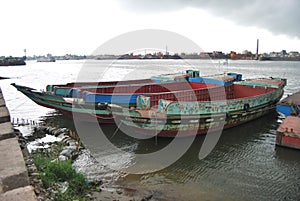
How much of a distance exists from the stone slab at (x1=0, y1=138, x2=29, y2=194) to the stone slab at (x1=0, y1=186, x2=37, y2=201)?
8.5 inches

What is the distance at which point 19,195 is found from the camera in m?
3.62

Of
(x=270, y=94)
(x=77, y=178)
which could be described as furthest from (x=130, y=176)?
(x=270, y=94)

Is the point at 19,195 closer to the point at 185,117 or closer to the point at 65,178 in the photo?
the point at 65,178

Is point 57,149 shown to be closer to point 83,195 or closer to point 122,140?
point 122,140

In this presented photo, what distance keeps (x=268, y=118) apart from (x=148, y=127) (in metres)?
9.78

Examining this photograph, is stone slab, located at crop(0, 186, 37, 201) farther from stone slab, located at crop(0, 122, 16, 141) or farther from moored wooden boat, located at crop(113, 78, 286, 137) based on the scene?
Result: moored wooden boat, located at crop(113, 78, 286, 137)

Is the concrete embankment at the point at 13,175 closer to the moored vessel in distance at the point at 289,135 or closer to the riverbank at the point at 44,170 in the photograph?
the riverbank at the point at 44,170

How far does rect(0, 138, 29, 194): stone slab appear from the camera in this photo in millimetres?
3982

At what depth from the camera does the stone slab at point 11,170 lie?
3982 millimetres

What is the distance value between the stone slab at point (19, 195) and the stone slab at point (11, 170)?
216 millimetres

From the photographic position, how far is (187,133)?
1167 cm

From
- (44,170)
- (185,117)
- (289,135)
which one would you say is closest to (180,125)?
(185,117)

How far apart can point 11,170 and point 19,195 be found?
0.83 metres

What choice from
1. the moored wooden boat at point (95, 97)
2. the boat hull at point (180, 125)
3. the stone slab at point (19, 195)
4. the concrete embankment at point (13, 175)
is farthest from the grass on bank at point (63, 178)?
the moored wooden boat at point (95, 97)
